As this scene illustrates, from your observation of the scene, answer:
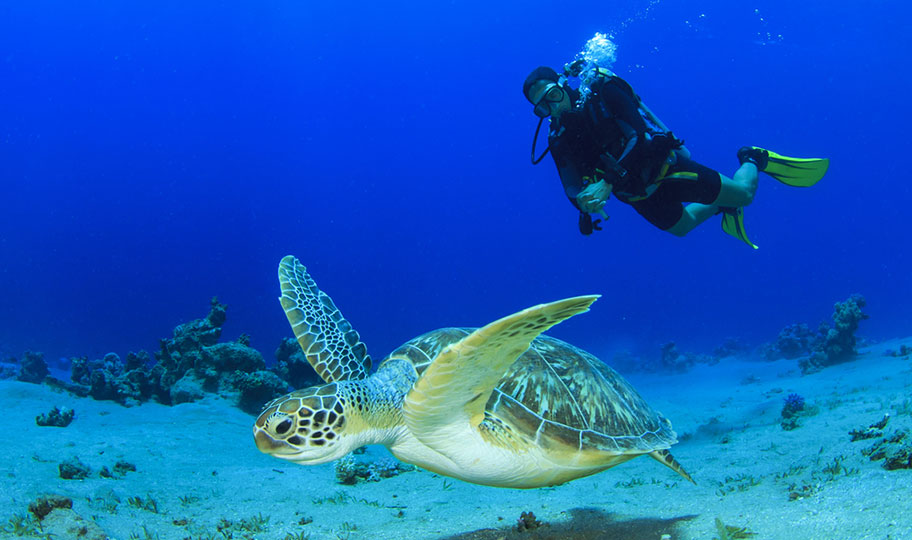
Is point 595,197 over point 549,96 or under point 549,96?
under

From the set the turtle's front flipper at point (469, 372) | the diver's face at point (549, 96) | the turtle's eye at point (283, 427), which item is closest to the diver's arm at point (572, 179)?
the diver's face at point (549, 96)

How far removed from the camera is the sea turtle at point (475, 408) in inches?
82.3

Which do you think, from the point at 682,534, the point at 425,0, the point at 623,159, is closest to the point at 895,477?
the point at 682,534

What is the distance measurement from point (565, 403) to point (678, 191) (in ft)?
11.4

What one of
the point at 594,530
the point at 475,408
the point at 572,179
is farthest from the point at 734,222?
the point at 475,408

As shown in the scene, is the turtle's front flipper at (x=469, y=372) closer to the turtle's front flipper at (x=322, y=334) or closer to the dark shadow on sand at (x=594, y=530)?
the dark shadow on sand at (x=594, y=530)

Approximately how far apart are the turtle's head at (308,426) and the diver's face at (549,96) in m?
3.81

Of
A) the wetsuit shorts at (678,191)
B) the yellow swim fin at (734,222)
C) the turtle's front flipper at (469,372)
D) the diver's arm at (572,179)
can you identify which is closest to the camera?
the turtle's front flipper at (469,372)

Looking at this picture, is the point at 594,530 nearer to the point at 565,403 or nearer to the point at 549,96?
the point at 565,403

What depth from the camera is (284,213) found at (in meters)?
79.1

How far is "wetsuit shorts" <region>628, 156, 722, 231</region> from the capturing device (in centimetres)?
502

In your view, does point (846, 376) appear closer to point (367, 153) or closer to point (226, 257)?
point (226, 257)

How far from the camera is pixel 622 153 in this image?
4.70 meters

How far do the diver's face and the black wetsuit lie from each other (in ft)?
0.36
